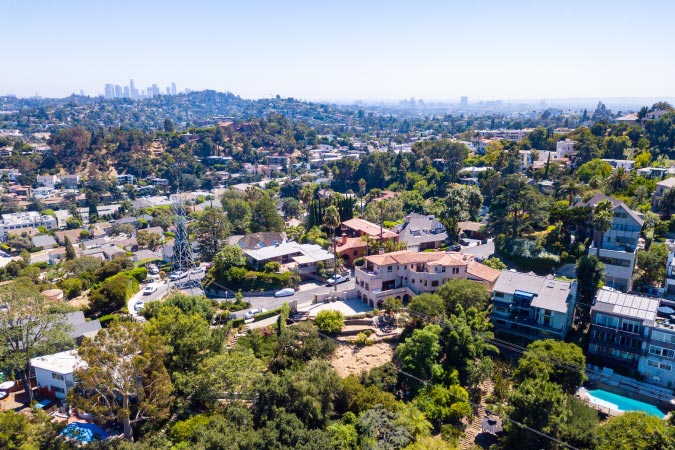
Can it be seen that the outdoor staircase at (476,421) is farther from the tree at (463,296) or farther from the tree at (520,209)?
the tree at (520,209)

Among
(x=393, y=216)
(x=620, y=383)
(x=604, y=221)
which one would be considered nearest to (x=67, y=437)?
(x=620, y=383)

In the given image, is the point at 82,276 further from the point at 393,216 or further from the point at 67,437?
the point at 393,216

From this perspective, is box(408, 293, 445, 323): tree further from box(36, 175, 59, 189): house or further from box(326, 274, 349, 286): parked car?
box(36, 175, 59, 189): house

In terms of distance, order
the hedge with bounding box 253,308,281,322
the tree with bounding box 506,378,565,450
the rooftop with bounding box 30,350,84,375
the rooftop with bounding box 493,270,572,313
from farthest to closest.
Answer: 1. the hedge with bounding box 253,308,281,322
2. the rooftop with bounding box 493,270,572,313
3. the rooftop with bounding box 30,350,84,375
4. the tree with bounding box 506,378,565,450

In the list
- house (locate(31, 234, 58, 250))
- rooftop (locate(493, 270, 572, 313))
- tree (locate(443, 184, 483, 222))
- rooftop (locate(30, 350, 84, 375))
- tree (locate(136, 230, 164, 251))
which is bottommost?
house (locate(31, 234, 58, 250))

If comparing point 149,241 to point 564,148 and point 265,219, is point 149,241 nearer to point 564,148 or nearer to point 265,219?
point 265,219

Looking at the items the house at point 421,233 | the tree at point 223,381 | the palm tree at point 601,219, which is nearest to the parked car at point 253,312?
the tree at point 223,381

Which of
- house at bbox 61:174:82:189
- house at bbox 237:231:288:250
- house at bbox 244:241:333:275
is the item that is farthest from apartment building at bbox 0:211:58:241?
house at bbox 244:241:333:275
